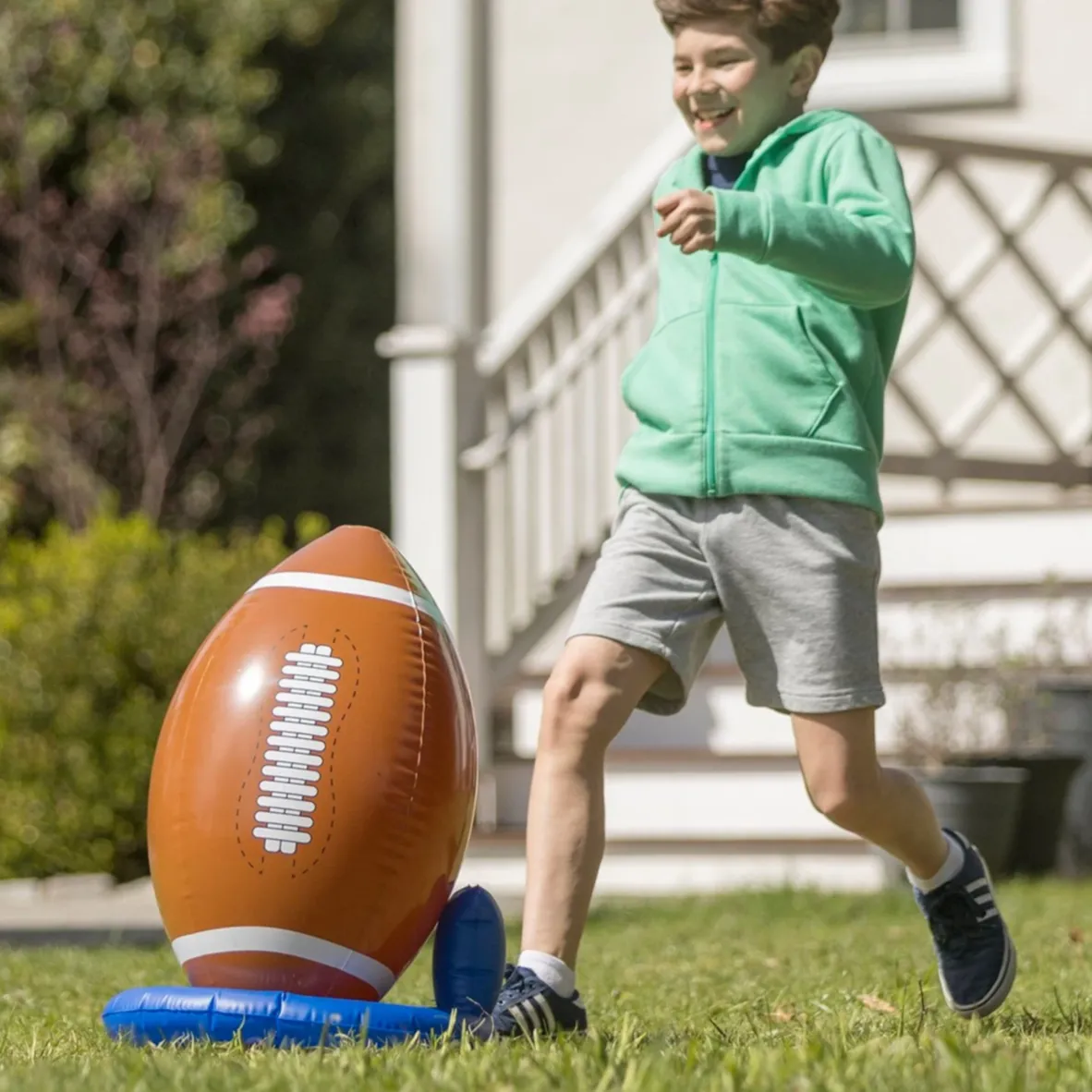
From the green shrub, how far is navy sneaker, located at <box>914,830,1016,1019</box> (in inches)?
172

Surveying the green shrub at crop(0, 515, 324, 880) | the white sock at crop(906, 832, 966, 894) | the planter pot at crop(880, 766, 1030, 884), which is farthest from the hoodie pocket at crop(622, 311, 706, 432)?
the green shrub at crop(0, 515, 324, 880)

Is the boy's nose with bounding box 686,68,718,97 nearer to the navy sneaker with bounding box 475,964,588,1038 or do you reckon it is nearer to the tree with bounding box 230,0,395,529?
the navy sneaker with bounding box 475,964,588,1038

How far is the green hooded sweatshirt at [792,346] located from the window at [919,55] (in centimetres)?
608

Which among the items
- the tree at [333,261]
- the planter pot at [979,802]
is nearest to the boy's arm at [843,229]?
the planter pot at [979,802]

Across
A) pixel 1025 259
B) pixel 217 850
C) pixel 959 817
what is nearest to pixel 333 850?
pixel 217 850

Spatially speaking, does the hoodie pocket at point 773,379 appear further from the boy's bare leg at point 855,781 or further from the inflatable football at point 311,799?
the inflatable football at point 311,799

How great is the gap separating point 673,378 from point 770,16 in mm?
605

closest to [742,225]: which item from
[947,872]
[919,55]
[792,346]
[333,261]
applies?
[792,346]

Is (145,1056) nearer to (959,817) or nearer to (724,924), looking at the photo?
(724,924)

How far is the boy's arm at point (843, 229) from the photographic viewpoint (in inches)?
134

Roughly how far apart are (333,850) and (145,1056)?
43cm

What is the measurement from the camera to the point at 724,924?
6.04 m

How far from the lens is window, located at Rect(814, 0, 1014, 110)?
31.5 ft

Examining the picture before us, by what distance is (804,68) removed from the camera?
12.5 ft
